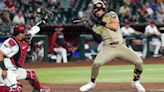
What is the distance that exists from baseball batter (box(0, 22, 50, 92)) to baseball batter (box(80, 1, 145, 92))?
1506 millimetres

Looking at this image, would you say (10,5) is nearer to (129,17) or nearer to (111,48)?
(129,17)

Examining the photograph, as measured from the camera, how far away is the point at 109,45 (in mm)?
10734

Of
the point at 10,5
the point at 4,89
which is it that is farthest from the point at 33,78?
the point at 10,5

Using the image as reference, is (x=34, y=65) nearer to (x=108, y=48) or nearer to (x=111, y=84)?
(x=111, y=84)

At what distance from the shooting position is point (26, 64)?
786 inches

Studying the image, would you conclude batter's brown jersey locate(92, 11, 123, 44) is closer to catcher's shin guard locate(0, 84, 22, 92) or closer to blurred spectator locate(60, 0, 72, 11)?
catcher's shin guard locate(0, 84, 22, 92)

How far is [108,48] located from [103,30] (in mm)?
400

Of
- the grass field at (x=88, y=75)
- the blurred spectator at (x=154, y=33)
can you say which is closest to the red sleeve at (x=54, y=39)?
the grass field at (x=88, y=75)

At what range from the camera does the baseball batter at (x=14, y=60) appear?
8859 mm

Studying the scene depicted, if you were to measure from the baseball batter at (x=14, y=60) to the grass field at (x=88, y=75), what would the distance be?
3.80 metres

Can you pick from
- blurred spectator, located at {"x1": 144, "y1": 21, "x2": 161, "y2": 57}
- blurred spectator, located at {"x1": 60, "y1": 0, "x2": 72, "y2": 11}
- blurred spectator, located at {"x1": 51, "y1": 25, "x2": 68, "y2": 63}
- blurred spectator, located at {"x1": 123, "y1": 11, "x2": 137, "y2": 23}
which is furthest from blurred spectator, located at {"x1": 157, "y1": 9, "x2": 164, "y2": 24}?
blurred spectator, located at {"x1": 51, "y1": 25, "x2": 68, "y2": 63}

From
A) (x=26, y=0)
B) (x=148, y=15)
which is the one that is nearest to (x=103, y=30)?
(x=26, y=0)

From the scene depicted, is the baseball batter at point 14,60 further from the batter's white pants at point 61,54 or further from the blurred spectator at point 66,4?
the blurred spectator at point 66,4

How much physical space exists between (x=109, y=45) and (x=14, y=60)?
2.29m
